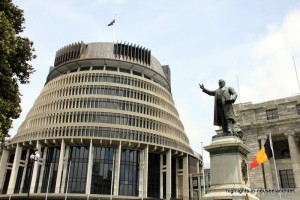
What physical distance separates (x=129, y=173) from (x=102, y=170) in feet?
22.8

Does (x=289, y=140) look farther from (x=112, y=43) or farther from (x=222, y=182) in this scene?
(x=112, y=43)

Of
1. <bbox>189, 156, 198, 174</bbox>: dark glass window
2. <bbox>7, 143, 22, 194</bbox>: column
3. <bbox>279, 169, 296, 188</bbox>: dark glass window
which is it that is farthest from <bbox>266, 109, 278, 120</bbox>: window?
<bbox>7, 143, 22, 194</bbox>: column

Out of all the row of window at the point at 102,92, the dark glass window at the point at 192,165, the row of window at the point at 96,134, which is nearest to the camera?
the row of window at the point at 96,134

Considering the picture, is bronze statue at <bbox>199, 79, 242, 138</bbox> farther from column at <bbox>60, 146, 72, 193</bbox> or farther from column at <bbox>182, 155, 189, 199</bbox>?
column at <bbox>182, 155, 189, 199</bbox>

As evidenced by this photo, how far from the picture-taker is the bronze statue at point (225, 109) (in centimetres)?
1446

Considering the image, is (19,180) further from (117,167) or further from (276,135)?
(276,135)

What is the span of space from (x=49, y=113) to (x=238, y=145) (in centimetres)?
6838

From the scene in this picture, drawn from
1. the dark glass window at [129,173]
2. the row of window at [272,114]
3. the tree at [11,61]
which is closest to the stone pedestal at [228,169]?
the tree at [11,61]

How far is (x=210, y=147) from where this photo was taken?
13938 mm

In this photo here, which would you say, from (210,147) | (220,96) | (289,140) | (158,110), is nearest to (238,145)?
(210,147)

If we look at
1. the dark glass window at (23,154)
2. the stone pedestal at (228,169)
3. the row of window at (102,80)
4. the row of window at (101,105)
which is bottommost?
the stone pedestal at (228,169)

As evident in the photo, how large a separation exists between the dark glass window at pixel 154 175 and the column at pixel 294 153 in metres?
41.0

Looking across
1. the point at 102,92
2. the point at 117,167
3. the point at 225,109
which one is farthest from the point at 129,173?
the point at 225,109

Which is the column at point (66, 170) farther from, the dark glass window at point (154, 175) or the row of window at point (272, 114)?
the row of window at point (272, 114)
